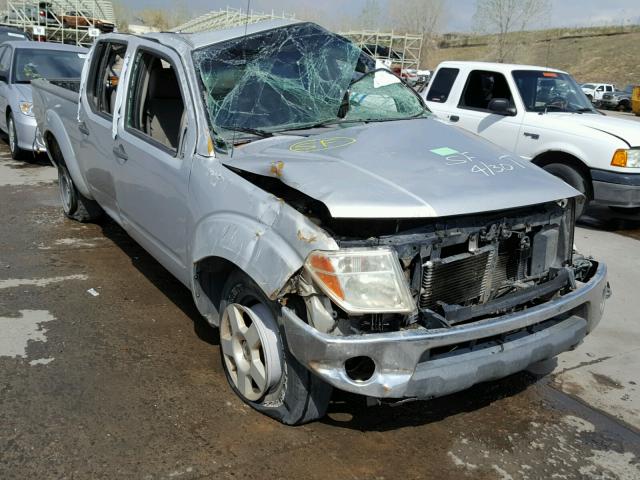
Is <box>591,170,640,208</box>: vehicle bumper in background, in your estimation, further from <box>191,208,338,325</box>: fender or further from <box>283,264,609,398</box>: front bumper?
<box>191,208,338,325</box>: fender

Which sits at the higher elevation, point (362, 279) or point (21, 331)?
point (362, 279)

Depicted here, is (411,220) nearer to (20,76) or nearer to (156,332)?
(156,332)

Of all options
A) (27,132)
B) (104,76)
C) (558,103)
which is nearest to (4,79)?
(27,132)

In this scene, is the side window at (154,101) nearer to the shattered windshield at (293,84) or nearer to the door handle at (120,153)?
the door handle at (120,153)

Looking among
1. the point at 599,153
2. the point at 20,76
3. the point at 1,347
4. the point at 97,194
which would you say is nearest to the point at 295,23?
the point at 97,194

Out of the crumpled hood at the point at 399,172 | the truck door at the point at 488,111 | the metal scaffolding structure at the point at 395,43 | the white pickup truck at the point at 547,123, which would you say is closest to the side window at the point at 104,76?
the crumpled hood at the point at 399,172

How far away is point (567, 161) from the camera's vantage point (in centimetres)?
731

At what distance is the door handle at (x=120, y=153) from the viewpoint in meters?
4.21

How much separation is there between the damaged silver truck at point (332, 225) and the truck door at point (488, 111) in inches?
149

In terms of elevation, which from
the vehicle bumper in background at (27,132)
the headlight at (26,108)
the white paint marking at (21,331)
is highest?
the headlight at (26,108)

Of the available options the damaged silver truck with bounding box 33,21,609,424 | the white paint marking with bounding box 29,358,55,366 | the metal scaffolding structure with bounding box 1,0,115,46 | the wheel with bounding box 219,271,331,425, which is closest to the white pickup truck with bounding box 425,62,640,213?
the damaged silver truck with bounding box 33,21,609,424

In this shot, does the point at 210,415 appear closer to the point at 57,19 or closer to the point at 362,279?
the point at 362,279

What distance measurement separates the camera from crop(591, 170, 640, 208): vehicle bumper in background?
6871mm

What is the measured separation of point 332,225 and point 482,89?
20.1 feet
